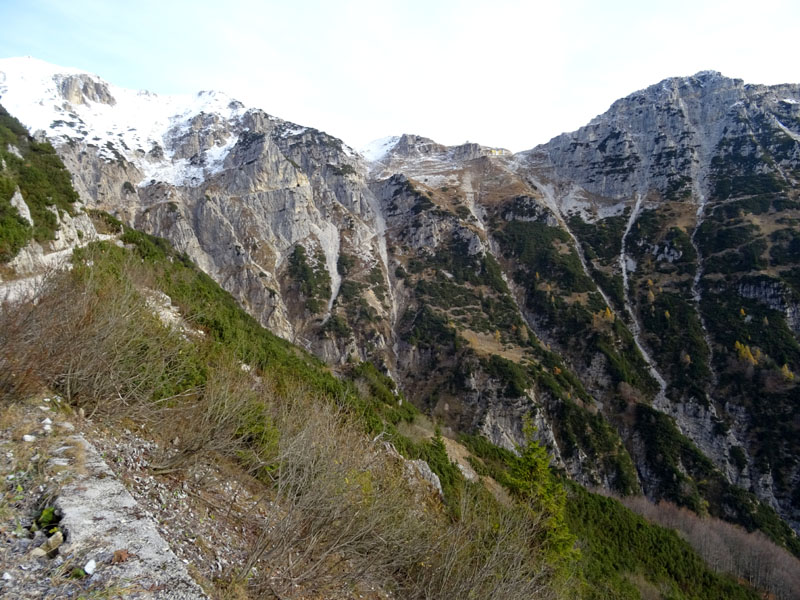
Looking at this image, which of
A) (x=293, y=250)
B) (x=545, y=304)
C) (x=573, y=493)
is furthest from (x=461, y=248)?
(x=573, y=493)

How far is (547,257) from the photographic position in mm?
108375

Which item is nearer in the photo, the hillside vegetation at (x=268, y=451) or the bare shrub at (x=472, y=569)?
the hillside vegetation at (x=268, y=451)

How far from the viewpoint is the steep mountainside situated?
66000mm

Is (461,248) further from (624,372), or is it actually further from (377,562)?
(377,562)

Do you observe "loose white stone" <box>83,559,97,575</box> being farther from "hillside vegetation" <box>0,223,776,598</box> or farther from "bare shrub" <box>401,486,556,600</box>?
"bare shrub" <box>401,486,556,600</box>

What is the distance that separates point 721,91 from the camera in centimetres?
15250

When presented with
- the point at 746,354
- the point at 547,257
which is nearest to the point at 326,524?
the point at 746,354

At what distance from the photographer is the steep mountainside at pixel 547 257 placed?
217ft

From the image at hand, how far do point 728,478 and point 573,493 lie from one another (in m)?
43.1

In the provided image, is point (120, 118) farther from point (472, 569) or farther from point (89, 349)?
point (472, 569)

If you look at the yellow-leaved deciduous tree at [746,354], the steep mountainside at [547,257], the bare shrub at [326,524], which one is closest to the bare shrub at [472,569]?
the bare shrub at [326,524]

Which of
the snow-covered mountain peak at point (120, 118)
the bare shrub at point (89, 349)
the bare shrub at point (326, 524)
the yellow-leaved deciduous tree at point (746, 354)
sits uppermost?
the snow-covered mountain peak at point (120, 118)

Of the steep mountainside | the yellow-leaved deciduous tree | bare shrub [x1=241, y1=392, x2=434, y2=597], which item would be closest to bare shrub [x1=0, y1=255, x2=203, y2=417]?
bare shrub [x1=241, y1=392, x2=434, y2=597]

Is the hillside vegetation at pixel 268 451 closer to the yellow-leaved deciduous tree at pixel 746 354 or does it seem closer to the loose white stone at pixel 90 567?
the loose white stone at pixel 90 567
